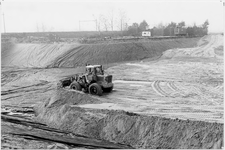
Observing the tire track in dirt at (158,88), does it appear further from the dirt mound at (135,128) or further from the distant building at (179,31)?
the distant building at (179,31)

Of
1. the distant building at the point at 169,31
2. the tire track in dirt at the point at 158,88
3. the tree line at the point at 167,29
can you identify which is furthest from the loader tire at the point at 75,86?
the distant building at the point at 169,31

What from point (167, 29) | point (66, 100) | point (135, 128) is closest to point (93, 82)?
point (66, 100)

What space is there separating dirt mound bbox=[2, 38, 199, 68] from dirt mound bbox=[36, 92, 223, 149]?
20.0 metres

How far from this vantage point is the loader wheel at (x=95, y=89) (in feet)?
47.3

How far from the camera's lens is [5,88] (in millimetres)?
19078

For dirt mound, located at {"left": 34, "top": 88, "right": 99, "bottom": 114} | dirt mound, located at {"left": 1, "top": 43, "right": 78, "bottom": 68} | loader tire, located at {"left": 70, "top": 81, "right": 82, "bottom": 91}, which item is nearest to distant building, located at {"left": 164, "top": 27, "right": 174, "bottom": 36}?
dirt mound, located at {"left": 1, "top": 43, "right": 78, "bottom": 68}

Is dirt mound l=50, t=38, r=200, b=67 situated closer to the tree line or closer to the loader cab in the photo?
the loader cab

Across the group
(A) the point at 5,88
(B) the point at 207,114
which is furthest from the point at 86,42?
(B) the point at 207,114

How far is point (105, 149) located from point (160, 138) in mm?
2122

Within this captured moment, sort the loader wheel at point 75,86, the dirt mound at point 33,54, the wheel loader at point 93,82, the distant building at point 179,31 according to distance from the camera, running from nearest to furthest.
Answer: the wheel loader at point 93,82 < the loader wheel at point 75,86 < the dirt mound at point 33,54 < the distant building at point 179,31

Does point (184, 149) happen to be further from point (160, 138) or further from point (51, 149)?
point (51, 149)

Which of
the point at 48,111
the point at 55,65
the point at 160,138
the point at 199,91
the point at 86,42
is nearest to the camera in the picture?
the point at 160,138

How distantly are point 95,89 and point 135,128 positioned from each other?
17.7ft

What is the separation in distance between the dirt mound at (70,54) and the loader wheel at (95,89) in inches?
663
